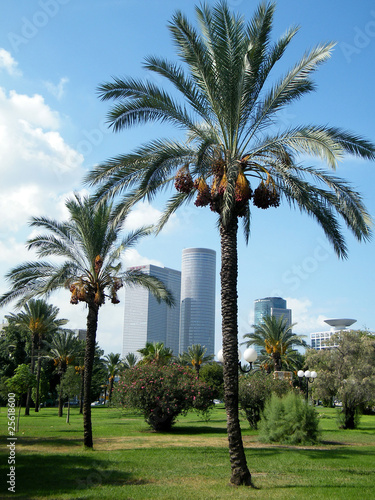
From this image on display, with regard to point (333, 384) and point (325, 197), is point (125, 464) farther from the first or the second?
point (333, 384)

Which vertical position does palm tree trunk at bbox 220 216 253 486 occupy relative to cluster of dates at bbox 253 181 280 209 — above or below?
below

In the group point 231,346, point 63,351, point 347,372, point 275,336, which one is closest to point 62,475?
point 231,346

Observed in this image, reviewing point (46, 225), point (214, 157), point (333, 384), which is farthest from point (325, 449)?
point (333, 384)

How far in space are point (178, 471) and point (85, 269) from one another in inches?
338

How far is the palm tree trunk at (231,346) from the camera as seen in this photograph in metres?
9.88

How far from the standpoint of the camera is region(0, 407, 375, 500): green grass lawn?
9.23 metres

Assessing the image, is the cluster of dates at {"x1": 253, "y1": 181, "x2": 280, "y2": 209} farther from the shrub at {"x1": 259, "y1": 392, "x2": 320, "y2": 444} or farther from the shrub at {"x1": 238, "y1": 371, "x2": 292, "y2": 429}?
the shrub at {"x1": 238, "y1": 371, "x2": 292, "y2": 429}

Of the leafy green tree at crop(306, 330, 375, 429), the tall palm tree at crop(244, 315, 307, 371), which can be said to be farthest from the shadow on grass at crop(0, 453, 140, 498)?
the tall palm tree at crop(244, 315, 307, 371)

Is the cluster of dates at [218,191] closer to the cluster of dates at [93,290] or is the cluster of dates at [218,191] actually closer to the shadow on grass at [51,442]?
the cluster of dates at [93,290]

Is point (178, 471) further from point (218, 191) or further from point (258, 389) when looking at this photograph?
point (258, 389)

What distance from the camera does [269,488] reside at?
9656 millimetres

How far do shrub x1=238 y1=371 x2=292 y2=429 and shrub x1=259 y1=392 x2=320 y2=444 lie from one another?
4.15 meters

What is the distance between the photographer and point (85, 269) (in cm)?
1778

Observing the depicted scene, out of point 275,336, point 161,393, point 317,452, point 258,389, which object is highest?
point 275,336
